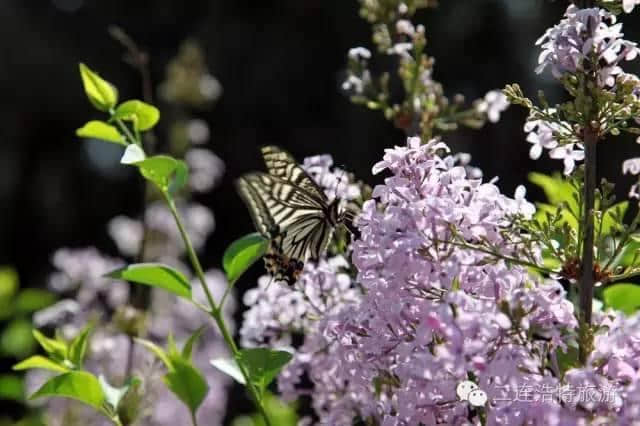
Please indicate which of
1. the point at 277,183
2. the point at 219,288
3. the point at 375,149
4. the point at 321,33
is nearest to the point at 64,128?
the point at 321,33

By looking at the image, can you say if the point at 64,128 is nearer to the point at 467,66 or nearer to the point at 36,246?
the point at 36,246

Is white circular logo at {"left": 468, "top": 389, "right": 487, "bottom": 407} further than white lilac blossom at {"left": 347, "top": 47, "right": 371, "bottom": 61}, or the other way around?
white lilac blossom at {"left": 347, "top": 47, "right": 371, "bottom": 61}

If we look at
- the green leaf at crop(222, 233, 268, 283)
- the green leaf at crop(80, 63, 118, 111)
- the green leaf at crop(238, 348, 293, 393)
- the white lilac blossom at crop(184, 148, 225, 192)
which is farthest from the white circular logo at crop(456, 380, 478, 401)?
the white lilac blossom at crop(184, 148, 225, 192)

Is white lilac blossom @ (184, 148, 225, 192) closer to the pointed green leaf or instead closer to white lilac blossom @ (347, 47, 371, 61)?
white lilac blossom @ (347, 47, 371, 61)

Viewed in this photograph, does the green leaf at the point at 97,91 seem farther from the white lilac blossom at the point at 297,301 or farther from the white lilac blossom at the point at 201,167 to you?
the white lilac blossom at the point at 201,167

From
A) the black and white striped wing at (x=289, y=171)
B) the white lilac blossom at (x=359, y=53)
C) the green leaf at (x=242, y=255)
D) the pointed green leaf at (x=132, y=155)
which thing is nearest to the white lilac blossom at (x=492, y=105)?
the white lilac blossom at (x=359, y=53)

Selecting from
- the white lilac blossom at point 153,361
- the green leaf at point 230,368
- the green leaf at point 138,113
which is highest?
the green leaf at point 138,113

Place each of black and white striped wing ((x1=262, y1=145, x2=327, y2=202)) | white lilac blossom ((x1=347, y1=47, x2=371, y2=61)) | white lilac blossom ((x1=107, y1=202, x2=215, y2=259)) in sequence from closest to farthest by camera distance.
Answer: black and white striped wing ((x1=262, y1=145, x2=327, y2=202))
white lilac blossom ((x1=347, y1=47, x2=371, y2=61))
white lilac blossom ((x1=107, y1=202, x2=215, y2=259))
